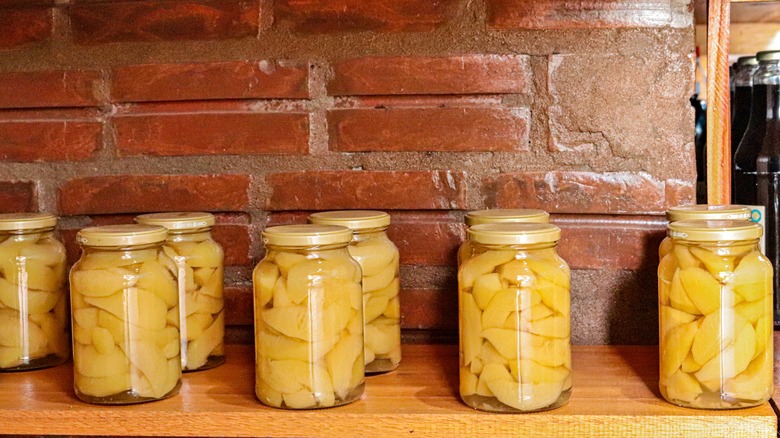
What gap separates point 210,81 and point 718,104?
0.68 metres

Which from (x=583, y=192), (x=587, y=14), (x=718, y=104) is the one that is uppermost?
(x=587, y=14)

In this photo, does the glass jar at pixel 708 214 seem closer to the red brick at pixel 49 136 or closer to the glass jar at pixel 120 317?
the glass jar at pixel 120 317

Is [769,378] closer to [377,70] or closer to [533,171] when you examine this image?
[533,171]

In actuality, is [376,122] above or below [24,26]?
below

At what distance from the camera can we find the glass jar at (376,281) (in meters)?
1.05

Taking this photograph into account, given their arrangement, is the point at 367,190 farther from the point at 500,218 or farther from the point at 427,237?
the point at 500,218

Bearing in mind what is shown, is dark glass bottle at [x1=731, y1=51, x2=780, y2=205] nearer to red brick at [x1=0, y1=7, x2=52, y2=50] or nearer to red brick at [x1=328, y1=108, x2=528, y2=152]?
red brick at [x1=328, y1=108, x2=528, y2=152]

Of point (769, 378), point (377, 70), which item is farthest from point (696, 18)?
point (769, 378)

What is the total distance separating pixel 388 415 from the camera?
0.91 meters

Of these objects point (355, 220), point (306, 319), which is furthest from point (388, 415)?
point (355, 220)

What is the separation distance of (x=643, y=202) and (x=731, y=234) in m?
0.27

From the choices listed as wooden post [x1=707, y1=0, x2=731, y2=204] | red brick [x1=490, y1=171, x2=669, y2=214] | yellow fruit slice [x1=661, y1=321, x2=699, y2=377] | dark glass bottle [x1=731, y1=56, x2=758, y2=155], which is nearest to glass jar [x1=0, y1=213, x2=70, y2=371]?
red brick [x1=490, y1=171, x2=669, y2=214]

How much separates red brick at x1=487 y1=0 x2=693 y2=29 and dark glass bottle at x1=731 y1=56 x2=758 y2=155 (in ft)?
0.57

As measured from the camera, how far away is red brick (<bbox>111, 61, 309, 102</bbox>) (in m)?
1.19
